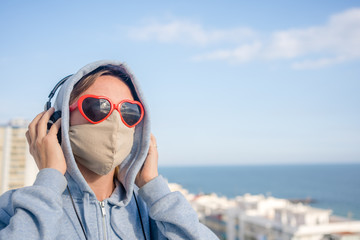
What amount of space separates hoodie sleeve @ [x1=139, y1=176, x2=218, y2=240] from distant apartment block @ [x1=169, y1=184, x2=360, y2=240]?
62.0 feet

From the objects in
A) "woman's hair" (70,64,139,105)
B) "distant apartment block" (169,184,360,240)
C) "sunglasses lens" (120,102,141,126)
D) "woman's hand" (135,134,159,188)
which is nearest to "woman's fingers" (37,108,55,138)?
"woman's hair" (70,64,139,105)

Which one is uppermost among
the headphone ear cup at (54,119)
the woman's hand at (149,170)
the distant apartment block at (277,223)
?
the headphone ear cup at (54,119)

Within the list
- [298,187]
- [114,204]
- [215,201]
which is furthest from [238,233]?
[298,187]

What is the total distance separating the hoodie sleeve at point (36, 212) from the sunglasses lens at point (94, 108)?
0.25 meters

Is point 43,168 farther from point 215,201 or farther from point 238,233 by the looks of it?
point 215,201

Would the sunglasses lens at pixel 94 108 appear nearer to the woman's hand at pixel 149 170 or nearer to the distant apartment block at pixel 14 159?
the woman's hand at pixel 149 170

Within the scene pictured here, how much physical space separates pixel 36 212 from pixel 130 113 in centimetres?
47

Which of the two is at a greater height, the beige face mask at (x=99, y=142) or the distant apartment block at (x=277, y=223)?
the beige face mask at (x=99, y=142)

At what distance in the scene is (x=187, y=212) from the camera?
46.3 inches

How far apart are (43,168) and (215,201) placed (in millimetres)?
34870

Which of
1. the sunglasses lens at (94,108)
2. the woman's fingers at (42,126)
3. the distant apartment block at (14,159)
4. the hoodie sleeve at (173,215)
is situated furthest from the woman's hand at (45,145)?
the distant apartment block at (14,159)

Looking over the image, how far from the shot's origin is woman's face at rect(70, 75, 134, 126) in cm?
119

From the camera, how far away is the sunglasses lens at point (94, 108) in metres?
1.15

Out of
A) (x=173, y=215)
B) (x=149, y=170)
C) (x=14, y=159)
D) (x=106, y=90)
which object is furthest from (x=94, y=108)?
(x=14, y=159)
